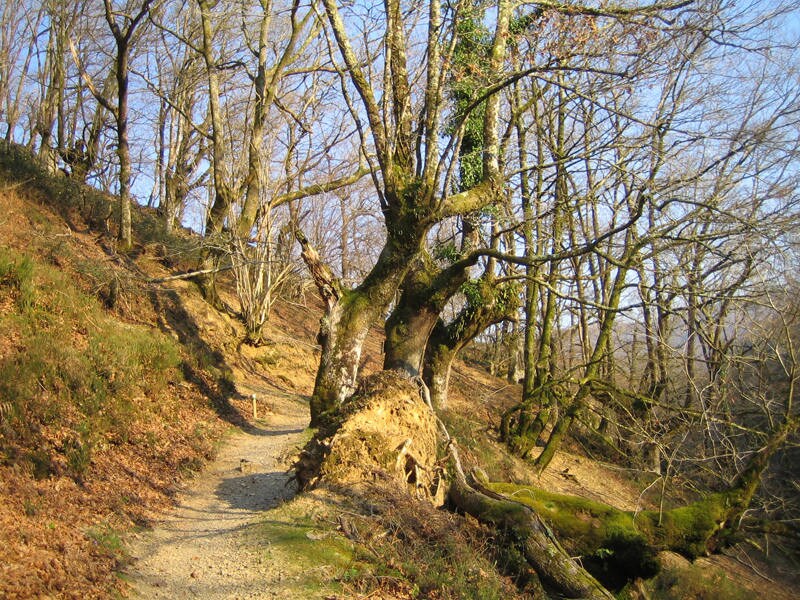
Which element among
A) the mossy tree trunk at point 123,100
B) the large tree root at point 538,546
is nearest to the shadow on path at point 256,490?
the large tree root at point 538,546

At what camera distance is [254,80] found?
1788 cm

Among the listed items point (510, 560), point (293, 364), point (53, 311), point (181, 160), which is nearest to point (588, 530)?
point (510, 560)

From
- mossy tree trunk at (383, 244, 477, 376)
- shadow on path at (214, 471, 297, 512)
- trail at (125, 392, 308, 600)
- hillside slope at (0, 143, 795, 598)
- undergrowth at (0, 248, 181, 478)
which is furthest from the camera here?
mossy tree trunk at (383, 244, 477, 376)

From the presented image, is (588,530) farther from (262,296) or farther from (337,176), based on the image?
(337,176)

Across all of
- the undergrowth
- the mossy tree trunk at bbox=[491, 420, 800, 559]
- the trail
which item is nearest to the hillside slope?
the undergrowth

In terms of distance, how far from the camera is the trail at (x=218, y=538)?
5.40 m

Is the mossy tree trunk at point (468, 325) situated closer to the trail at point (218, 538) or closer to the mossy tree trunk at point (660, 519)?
the trail at point (218, 538)

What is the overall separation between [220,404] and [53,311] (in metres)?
3.89

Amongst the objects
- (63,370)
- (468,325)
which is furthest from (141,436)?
(468,325)

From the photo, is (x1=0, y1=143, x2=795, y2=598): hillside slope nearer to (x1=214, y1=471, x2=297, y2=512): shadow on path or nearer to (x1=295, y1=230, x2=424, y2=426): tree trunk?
(x1=214, y1=471, x2=297, y2=512): shadow on path

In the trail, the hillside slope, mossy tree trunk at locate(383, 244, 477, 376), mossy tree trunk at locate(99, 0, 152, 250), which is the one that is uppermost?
mossy tree trunk at locate(99, 0, 152, 250)

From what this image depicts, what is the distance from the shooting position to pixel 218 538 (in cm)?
660

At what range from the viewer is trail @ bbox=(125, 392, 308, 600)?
5398mm

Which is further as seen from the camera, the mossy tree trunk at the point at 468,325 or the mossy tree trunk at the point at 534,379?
the mossy tree trunk at the point at 534,379
